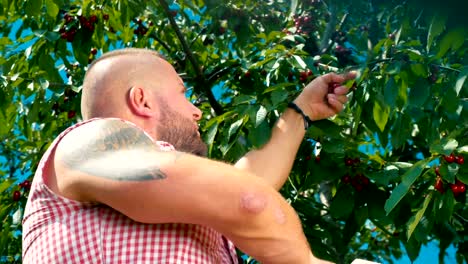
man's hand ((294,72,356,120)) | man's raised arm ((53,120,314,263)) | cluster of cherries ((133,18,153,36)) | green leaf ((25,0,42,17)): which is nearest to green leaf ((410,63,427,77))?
man's hand ((294,72,356,120))

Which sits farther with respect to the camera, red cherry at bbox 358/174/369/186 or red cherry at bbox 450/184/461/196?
red cherry at bbox 358/174/369/186

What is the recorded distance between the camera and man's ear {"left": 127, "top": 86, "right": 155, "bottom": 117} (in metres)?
1.44

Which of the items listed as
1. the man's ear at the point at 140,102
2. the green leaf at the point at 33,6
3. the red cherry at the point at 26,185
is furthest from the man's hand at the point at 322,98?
the red cherry at the point at 26,185

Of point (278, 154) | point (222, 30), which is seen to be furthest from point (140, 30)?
point (278, 154)

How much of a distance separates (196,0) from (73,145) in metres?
4.83

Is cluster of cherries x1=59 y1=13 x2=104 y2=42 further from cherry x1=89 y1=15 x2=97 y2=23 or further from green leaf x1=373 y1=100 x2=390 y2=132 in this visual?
green leaf x1=373 y1=100 x2=390 y2=132

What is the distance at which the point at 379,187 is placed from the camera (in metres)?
3.92

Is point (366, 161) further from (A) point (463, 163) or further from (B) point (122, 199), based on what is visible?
(B) point (122, 199)

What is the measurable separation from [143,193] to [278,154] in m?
0.91

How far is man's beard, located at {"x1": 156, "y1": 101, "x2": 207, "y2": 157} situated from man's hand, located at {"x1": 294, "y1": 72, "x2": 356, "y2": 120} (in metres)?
0.65

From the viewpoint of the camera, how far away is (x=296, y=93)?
10.3 ft

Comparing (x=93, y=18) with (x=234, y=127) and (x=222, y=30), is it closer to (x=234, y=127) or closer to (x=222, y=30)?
(x=222, y=30)

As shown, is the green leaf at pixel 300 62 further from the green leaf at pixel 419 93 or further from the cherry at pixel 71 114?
the cherry at pixel 71 114

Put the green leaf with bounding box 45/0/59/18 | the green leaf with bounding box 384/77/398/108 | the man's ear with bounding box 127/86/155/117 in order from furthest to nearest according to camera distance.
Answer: the green leaf with bounding box 45/0/59/18, the green leaf with bounding box 384/77/398/108, the man's ear with bounding box 127/86/155/117
